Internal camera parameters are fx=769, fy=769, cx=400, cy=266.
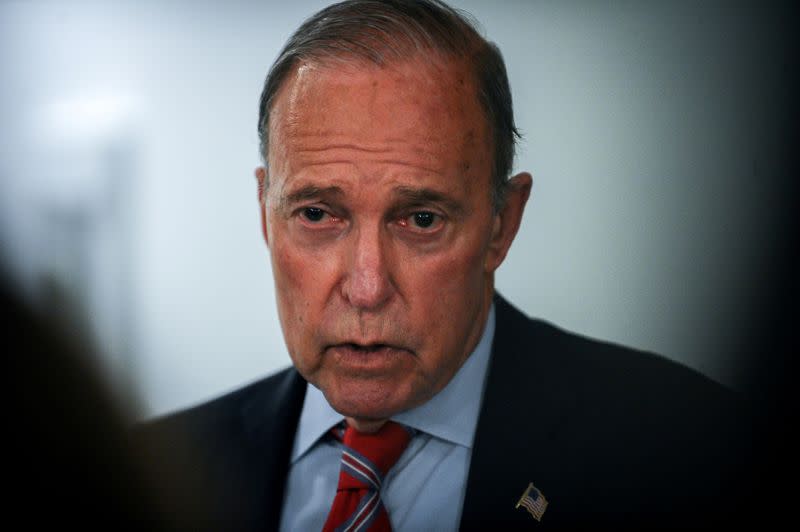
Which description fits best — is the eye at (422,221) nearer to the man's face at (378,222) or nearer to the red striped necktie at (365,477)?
the man's face at (378,222)

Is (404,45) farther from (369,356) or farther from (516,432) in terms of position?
Result: (516,432)

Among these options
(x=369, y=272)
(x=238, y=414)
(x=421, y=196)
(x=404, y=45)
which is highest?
(x=404, y=45)

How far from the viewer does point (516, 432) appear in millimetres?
1240

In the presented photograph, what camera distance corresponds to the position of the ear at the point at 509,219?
129 centimetres

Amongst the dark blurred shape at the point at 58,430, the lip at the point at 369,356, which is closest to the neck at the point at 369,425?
the lip at the point at 369,356

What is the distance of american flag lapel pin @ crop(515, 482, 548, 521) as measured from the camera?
1.17m

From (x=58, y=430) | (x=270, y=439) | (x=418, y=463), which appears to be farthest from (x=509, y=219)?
(x=58, y=430)

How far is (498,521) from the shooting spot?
45.6 inches

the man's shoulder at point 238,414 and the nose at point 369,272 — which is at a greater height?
the nose at point 369,272

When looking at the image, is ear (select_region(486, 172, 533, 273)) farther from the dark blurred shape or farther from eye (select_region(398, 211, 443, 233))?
the dark blurred shape

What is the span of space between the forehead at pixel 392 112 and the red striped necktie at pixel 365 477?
17.7 inches

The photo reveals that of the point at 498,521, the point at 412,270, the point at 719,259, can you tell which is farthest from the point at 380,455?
the point at 719,259

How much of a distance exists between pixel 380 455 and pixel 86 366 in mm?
615

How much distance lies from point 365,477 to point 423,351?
23cm
